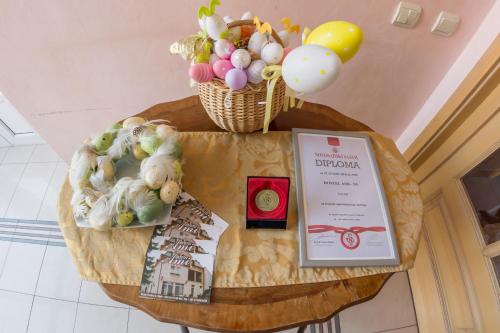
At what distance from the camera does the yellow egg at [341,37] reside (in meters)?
0.53

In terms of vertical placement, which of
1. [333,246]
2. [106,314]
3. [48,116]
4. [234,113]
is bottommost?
[106,314]

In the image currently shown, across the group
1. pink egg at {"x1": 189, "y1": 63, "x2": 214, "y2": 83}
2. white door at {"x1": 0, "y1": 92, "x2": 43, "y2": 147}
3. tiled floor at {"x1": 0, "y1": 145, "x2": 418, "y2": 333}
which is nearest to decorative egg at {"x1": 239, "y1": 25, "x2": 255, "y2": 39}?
pink egg at {"x1": 189, "y1": 63, "x2": 214, "y2": 83}

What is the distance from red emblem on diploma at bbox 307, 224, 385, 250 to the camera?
0.64 meters

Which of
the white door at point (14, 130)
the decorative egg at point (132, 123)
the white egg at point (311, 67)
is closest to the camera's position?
the white egg at point (311, 67)

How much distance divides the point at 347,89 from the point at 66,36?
1.04m

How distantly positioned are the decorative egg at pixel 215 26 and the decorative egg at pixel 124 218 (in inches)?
16.3

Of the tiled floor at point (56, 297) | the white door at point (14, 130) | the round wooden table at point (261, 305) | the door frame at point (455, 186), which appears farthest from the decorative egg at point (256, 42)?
the white door at point (14, 130)

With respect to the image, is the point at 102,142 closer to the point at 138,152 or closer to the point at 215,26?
the point at 138,152

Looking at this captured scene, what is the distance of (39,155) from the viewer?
176cm

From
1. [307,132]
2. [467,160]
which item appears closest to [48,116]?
[307,132]

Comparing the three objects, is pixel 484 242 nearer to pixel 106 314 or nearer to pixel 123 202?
pixel 123 202

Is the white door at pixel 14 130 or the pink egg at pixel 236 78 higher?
the white door at pixel 14 130

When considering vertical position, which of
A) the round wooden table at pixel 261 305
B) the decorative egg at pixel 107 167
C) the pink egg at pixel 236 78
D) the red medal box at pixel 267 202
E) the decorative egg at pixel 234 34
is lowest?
the round wooden table at pixel 261 305

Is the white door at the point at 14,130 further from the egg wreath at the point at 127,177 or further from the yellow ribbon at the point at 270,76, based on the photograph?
the yellow ribbon at the point at 270,76
